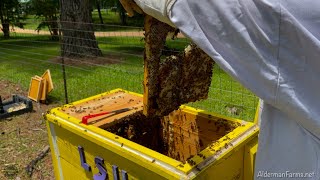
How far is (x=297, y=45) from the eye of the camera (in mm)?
1073

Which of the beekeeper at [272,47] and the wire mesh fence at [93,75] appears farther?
the wire mesh fence at [93,75]

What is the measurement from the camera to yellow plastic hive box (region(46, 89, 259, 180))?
167 cm

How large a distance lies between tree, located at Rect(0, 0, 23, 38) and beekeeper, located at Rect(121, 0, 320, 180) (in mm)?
18154

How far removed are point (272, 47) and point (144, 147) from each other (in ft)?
3.12

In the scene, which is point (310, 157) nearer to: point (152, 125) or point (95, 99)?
point (152, 125)

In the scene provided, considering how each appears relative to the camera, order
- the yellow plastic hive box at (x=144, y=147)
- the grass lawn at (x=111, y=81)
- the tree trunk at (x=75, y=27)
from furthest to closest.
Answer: the tree trunk at (x=75, y=27), the grass lawn at (x=111, y=81), the yellow plastic hive box at (x=144, y=147)

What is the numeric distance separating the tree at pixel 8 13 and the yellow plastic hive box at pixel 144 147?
55.1ft

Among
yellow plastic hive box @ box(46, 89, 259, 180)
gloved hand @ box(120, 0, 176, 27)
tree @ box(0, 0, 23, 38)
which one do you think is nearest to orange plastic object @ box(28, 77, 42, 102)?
yellow plastic hive box @ box(46, 89, 259, 180)

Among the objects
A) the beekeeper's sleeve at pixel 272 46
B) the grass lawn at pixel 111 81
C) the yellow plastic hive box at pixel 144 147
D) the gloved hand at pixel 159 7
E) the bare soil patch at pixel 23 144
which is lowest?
the bare soil patch at pixel 23 144

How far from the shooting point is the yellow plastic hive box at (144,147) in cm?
167

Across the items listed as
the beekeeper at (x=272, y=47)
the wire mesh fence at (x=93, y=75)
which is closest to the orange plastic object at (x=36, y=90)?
the wire mesh fence at (x=93, y=75)

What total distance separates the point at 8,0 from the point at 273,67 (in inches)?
759

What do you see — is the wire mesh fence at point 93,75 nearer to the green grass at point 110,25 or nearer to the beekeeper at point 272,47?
the green grass at point 110,25

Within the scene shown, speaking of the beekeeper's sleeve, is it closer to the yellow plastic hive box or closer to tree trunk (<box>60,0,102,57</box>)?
the yellow plastic hive box
